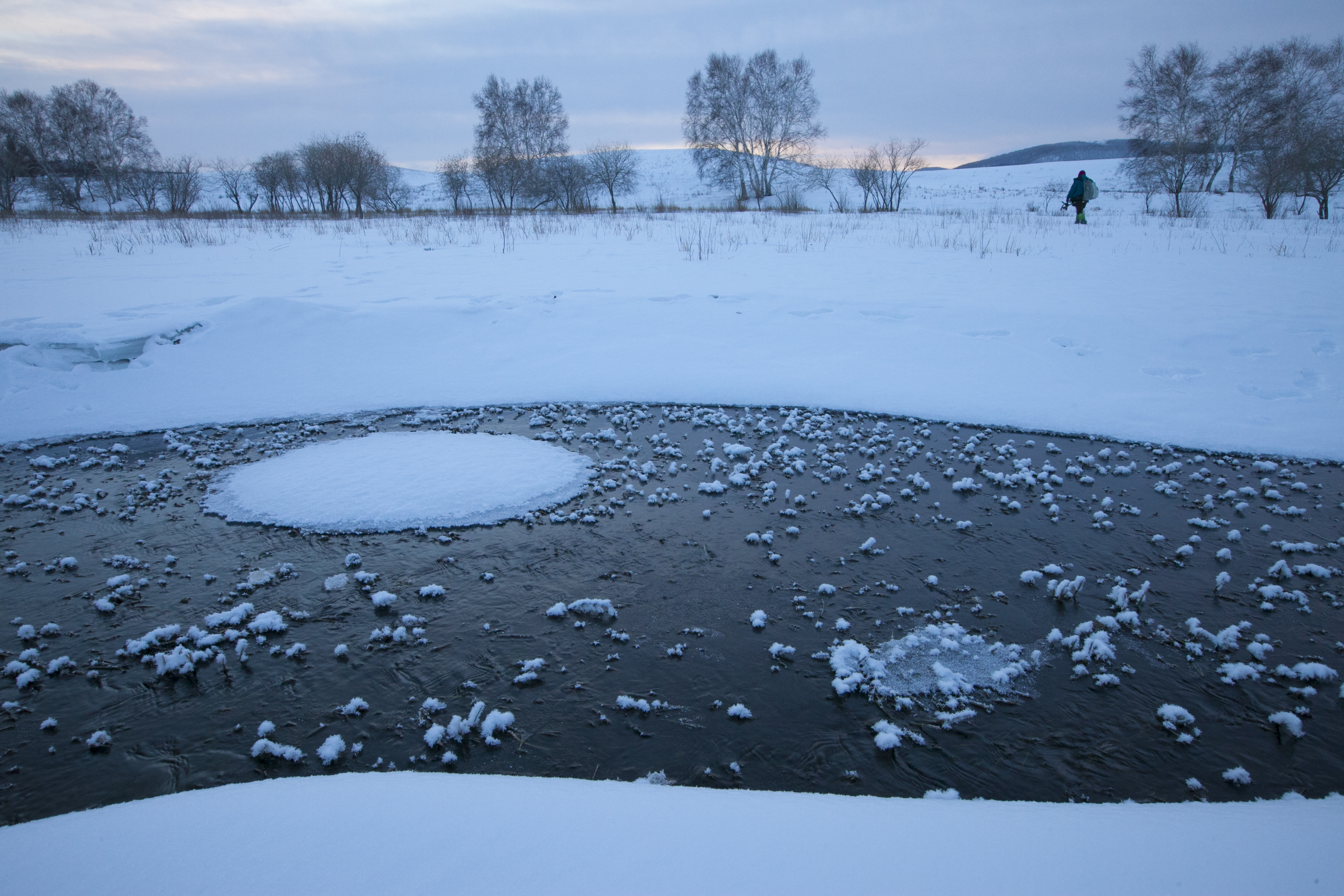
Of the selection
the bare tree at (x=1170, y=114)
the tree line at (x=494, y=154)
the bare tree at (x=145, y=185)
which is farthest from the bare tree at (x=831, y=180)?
the bare tree at (x=145, y=185)

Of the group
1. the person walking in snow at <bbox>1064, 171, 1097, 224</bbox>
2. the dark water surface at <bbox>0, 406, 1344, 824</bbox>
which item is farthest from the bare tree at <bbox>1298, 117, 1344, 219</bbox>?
the dark water surface at <bbox>0, 406, 1344, 824</bbox>

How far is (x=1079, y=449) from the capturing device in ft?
20.3

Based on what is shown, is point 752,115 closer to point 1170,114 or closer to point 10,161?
point 1170,114

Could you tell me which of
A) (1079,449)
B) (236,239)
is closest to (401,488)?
(1079,449)

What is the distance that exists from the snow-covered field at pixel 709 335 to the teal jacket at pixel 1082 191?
6.08 m

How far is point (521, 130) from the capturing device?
4122 cm

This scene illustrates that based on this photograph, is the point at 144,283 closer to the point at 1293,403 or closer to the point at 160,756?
the point at 160,756

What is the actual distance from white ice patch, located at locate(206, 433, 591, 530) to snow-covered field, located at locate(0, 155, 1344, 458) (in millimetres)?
1806

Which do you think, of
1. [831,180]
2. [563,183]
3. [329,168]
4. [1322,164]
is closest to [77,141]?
[329,168]

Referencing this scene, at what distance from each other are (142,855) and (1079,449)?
707 cm

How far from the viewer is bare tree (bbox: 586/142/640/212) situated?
1780 inches

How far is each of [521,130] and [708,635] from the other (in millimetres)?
44553

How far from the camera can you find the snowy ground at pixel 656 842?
5.98 feet

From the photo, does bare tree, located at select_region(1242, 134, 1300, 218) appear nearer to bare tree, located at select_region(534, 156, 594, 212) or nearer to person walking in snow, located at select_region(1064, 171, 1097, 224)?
person walking in snow, located at select_region(1064, 171, 1097, 224)
